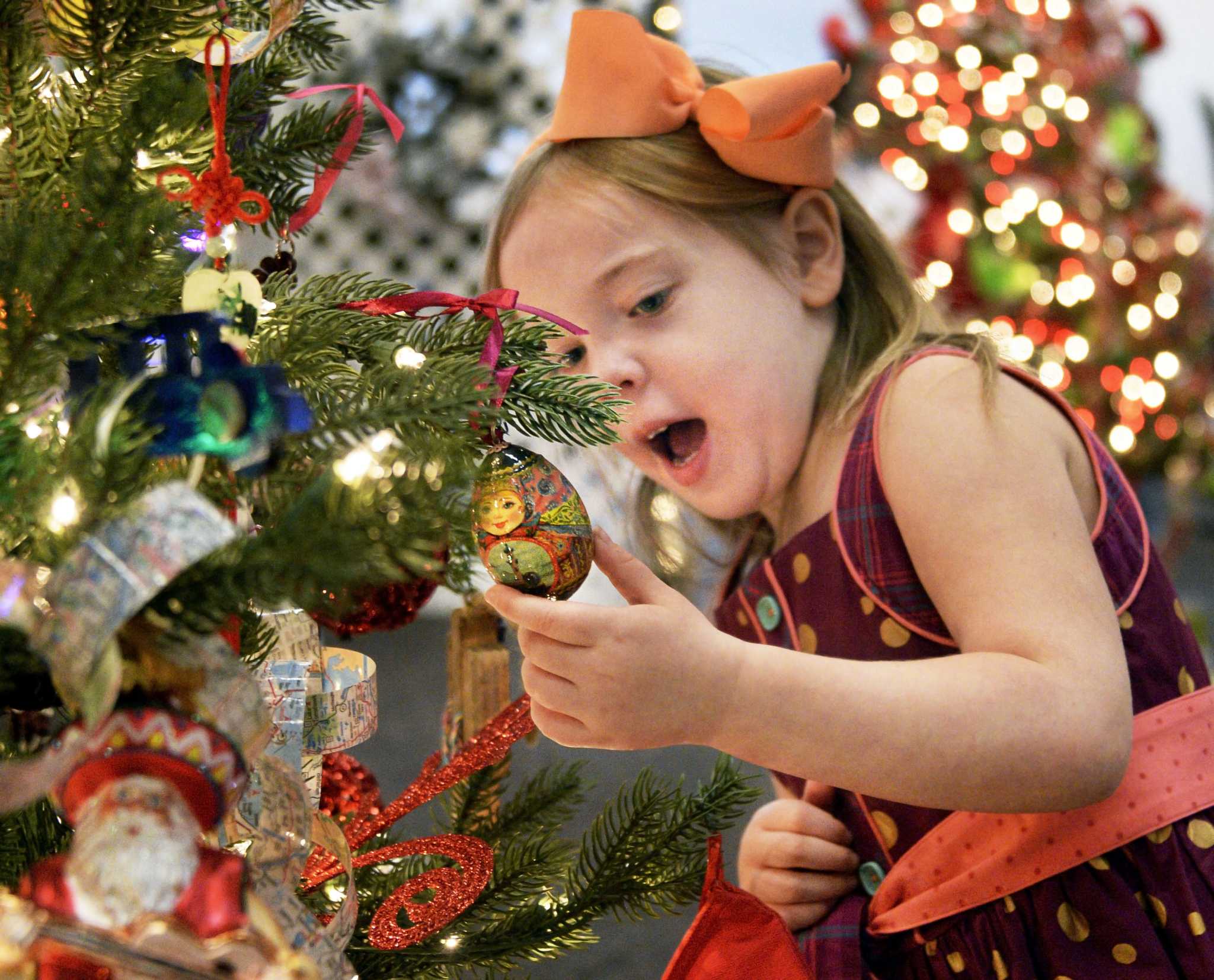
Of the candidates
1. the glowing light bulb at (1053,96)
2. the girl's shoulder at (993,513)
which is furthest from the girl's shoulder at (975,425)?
the glowing light bulb at (1053,96)

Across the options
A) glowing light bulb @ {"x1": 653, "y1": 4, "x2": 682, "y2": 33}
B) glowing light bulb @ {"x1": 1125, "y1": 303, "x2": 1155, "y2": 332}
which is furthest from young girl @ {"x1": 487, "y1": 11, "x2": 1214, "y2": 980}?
glowing light bulb @ {"x1": 653, "y1": 4, "x2": 682, "y2": 33}

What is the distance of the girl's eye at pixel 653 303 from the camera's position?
83cm

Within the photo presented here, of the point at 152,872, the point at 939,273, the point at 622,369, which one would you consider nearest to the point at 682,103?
the point at 622,369

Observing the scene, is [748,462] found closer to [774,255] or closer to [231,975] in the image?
[774,255]

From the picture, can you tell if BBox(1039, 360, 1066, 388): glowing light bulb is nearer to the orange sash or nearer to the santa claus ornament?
the orange sash

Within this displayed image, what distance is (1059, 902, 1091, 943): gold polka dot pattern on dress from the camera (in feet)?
2.28

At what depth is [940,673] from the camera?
0.62 m

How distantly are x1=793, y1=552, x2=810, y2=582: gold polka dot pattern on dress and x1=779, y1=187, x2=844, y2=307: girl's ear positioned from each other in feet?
0.69

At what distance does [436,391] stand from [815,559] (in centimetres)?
48

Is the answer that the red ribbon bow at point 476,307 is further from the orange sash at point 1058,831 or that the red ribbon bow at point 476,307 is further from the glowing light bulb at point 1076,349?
the glowing light bulb at point 1076,349

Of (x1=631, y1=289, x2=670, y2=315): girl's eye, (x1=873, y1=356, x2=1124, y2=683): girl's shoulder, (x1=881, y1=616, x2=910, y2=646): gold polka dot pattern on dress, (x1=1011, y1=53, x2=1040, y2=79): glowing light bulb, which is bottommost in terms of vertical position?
(x1=1011, y1=53, x2=1040, y2=79): glowing light bulb

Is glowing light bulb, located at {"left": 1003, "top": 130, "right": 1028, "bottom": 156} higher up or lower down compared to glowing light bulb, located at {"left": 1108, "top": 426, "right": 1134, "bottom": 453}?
higher up

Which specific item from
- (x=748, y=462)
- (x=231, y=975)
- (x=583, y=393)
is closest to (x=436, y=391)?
(x=583, y=393)

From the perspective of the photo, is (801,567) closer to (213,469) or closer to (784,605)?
(784,605)
